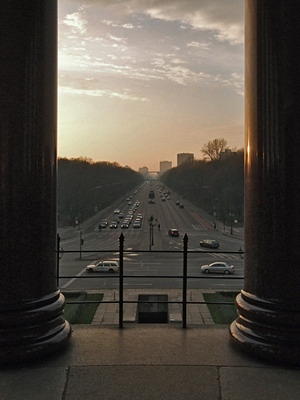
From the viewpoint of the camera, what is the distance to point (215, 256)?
136ft

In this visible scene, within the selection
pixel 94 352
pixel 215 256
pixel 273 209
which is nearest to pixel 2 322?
pixel 94 352

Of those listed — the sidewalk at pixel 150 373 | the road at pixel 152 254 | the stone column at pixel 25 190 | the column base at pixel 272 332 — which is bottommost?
the road at pixel 152 254

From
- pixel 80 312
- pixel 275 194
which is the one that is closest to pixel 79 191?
pixel 80 312

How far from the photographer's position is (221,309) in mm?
20484

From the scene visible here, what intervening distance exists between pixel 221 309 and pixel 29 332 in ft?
61.0

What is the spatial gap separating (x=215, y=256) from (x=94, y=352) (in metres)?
39.0

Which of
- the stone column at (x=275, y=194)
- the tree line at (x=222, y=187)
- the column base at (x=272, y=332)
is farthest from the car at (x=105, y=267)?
the tree line at (x=222, y=187)

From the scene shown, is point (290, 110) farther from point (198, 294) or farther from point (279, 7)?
point (198, 294)

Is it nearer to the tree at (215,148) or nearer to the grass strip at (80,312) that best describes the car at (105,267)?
the grass strip at (80,312)

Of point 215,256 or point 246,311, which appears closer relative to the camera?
point 246,311

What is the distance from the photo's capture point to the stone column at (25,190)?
11.5 feet

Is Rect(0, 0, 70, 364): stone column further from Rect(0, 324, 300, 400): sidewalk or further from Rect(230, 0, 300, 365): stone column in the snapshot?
Rect(230, 0, 300, 365): stone column

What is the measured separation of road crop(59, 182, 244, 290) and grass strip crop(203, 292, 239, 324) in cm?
125

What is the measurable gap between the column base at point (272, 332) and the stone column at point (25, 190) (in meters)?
2.06
